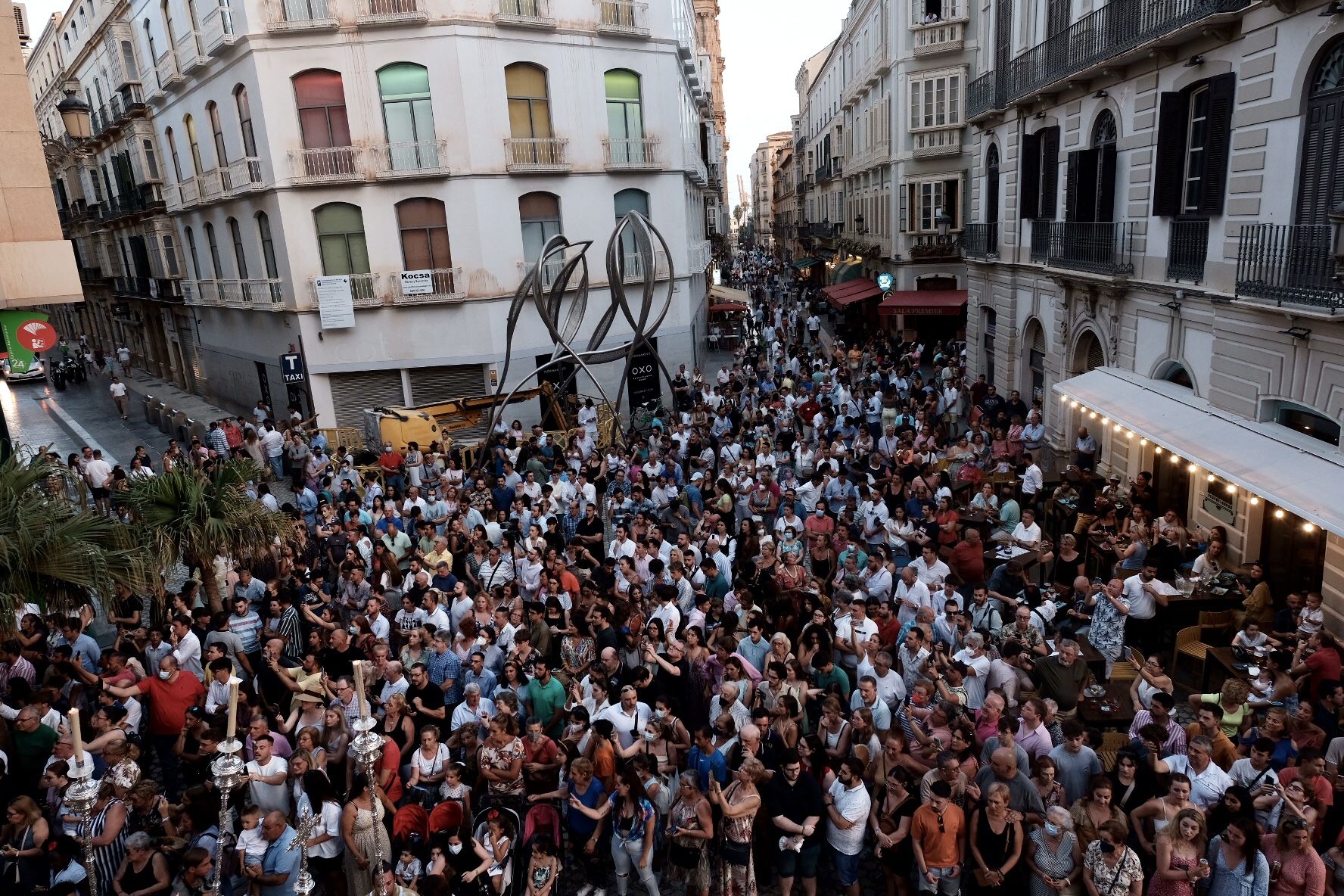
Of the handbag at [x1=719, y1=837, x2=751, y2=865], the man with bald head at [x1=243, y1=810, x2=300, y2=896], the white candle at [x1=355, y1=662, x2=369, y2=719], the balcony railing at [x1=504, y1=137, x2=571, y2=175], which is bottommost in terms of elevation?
the handbag at [x1=719, y1=837, x2=751, y2=865]

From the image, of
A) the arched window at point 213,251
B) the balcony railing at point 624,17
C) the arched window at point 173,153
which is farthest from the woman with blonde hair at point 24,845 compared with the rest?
the arched window at point 173,153

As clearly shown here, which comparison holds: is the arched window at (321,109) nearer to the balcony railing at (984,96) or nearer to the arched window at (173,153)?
the arched window at (173,153)

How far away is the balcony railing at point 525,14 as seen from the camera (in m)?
24.7

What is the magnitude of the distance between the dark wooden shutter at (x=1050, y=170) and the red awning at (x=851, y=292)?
61.2 feet

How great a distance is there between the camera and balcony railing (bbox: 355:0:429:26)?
23.8m

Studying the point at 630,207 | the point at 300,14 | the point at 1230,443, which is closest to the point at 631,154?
the point at 630,207

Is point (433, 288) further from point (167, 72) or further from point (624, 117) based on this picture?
point (167, 72)

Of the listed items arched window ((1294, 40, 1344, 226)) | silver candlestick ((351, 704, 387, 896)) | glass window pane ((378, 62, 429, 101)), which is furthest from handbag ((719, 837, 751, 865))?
glass window pane ((378, 62, 429, 101))

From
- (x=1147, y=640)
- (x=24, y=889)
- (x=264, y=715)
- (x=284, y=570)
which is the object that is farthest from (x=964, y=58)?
(x=24, y=889)

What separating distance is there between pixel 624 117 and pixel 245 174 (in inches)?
448

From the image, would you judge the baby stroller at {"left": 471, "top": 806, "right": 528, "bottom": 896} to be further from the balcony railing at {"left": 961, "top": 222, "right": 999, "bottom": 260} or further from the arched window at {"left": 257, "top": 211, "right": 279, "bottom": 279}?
the arched window at {"left": 257, "top": 211, "right": 279, "bottom": 279}

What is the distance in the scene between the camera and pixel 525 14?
82.8ft

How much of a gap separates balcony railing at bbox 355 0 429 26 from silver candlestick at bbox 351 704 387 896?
Answer: 884 inches

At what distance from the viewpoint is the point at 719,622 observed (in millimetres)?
10070
